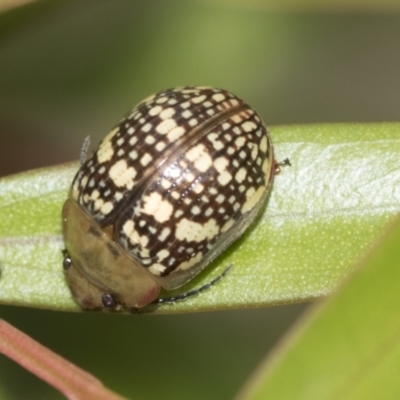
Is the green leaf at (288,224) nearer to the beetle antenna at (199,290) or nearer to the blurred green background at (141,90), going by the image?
the beetle antenna at (199,290)

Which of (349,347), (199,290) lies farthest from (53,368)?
(349,347)

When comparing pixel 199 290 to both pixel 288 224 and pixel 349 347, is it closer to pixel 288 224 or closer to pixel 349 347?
pixel 288 224

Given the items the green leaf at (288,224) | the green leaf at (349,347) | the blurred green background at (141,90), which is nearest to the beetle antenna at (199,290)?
the green leaf at (288,224)

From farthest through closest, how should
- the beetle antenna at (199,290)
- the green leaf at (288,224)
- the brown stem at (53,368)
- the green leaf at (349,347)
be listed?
1. the beetle antenna at (199,290)
2. the green leaf at (288,224)
3. the brown stem at (53,368)
4. the green leaf at (349,347)

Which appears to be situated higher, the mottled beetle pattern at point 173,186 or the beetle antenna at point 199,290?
the mottled beetle pattern at point 173,186

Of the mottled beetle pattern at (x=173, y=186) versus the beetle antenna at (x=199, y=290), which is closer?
the mottled beetle pattern at (x=173, y=186)

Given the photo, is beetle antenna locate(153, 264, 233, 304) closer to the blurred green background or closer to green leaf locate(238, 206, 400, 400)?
the blurred green background
